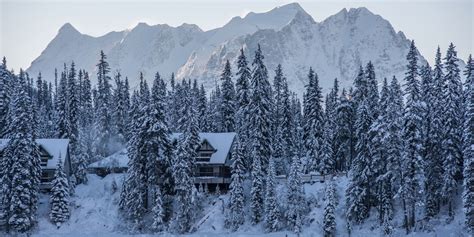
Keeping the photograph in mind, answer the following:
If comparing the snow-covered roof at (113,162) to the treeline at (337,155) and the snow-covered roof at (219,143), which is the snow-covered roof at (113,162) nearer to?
the treeline at (337,155)

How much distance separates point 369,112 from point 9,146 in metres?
36.9

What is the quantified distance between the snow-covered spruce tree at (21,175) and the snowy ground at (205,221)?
2394 millimetres

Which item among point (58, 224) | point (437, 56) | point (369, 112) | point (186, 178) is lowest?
point (58, 224)

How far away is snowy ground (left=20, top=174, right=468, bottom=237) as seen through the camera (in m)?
66.3

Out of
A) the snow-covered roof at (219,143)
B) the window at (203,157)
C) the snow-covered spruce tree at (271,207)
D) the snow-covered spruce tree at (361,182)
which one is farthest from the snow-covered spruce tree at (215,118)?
the snow-covered spruce tree at (361,182)

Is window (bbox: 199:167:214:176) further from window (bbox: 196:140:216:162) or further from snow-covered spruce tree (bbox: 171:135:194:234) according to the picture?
snow-covered spruce tree (bbox: 171:135:194:234)

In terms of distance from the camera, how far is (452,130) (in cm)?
6725

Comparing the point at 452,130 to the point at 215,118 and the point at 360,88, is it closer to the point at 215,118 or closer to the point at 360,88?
the point at 360,88

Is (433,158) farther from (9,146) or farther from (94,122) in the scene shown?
(94,122)

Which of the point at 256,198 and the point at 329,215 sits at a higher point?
the point at 256,198

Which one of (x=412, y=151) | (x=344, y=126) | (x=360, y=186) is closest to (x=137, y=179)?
(x=360, y=186)

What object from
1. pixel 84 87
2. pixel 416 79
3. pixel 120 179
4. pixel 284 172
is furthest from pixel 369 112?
pixel 84 87

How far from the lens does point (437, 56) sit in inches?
2790

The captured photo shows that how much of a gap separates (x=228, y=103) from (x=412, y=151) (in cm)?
2951
